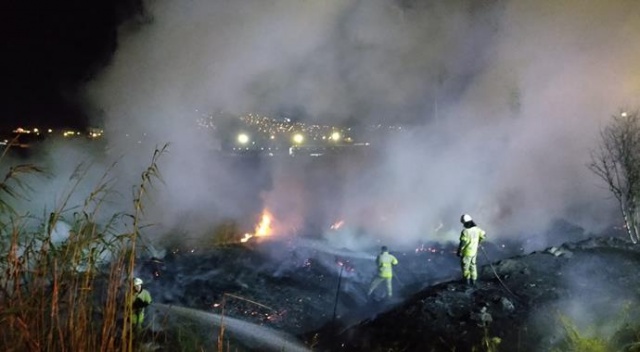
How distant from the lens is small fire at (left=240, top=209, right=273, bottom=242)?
1533 cm

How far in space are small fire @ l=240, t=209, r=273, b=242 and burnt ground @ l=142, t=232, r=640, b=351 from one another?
241 centimetres

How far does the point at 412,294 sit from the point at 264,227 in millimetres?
8126

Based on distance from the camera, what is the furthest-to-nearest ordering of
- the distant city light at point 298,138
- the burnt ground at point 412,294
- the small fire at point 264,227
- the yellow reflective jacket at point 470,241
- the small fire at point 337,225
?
the distant city light at point 298,138 < the small fire at point 337,225 < the small fire at point 264,227 < the yellow reflective jacket at point 470,241 < the burnt ground at point 412,294

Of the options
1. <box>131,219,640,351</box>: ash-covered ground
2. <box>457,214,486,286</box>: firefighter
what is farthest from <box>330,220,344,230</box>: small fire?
<box>457,214,486,286</box>: firefighter

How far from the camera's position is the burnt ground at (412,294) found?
6.76 m

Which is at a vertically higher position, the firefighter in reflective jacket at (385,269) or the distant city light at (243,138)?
the distant city light at (243,138)

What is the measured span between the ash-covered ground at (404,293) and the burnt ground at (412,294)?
0.07 ft

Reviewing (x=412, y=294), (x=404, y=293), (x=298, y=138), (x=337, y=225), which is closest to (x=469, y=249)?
(x=412, y=294)

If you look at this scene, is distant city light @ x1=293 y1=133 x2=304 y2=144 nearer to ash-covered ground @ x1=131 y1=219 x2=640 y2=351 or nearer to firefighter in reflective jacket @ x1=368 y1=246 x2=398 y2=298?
ash-covered ground @ x1=131 y1=219 x2=640 y2=351

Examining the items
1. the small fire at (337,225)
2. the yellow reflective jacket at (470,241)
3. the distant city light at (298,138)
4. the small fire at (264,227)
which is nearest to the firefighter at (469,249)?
the yellow reflective jacket at (470,241)

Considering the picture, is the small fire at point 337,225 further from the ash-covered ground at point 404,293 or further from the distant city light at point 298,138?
the distant city light at point 298,138

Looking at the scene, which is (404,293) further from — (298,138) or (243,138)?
A: (298,138)

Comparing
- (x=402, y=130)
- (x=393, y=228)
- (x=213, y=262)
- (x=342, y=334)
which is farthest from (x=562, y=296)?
(x=402, y=130)

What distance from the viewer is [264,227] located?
16.8 m
